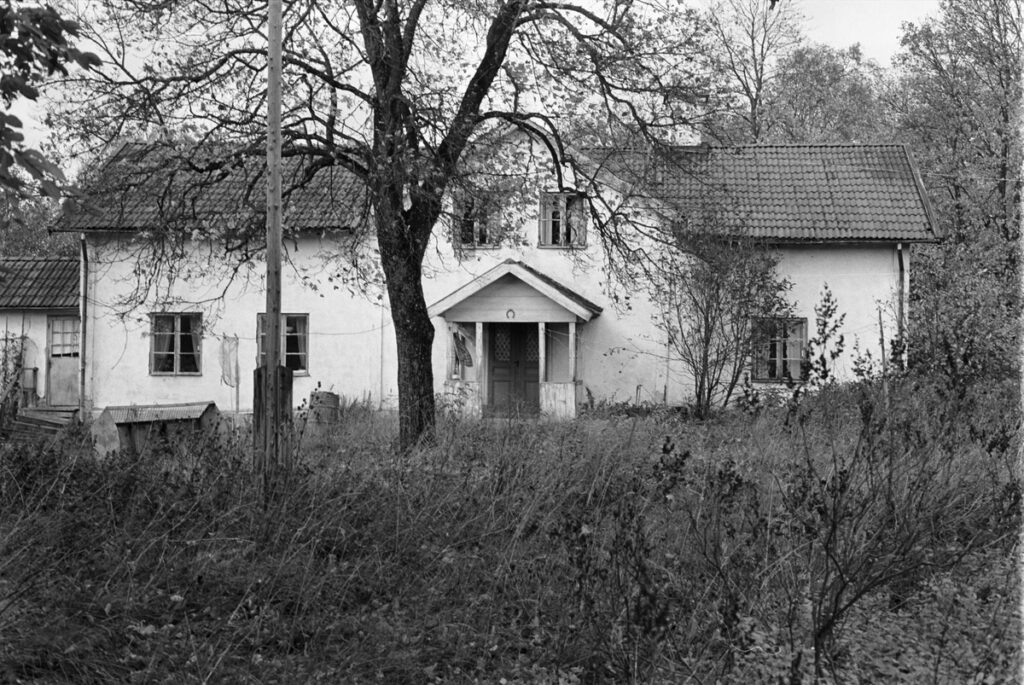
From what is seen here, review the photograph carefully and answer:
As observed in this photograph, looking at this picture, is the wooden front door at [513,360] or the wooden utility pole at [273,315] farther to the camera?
the wooden front door at [513,360]

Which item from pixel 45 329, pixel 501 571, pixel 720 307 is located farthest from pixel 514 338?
pixel 501 571

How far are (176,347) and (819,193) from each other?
13.7m

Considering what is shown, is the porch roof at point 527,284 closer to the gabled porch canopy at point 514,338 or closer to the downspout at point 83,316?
the gabled porch canopy at point 514,338

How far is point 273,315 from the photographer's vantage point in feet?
27.1

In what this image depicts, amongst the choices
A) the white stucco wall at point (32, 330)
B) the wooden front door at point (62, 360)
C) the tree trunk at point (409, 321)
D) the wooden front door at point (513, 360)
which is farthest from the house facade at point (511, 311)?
the tree trunk at point (409, 321)

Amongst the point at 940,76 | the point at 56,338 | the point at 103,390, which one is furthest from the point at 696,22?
the point at 56,338

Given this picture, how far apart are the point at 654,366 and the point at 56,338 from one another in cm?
1456

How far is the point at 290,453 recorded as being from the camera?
8.02 meters

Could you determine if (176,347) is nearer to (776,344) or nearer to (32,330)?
(32,330)

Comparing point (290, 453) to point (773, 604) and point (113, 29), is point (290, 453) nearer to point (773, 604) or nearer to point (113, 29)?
point (773, 604)

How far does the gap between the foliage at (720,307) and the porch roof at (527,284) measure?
187cm

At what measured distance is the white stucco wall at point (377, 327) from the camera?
21594 mm

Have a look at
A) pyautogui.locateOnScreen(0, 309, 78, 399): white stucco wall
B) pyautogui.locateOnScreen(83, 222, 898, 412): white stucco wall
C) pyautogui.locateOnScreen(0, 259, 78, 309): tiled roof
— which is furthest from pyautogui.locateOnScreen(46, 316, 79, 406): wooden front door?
pyautogui.locateOnScreen(83, 222, 898, 412): white stucco wall

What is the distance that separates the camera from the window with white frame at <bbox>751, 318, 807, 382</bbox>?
19375 millimetres
